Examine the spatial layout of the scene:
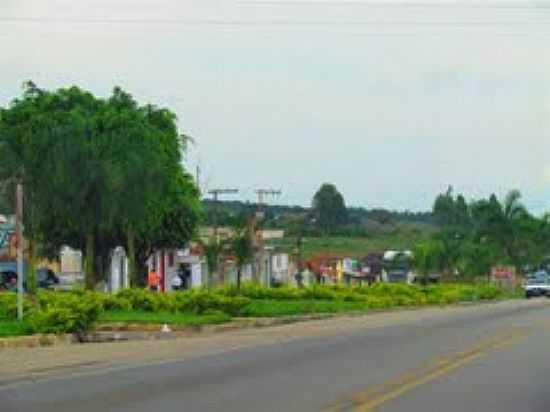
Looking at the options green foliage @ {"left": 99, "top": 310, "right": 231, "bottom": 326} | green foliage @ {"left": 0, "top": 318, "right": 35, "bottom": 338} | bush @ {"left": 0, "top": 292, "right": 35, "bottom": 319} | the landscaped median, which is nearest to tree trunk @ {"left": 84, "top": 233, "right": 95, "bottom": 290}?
the landscaped median

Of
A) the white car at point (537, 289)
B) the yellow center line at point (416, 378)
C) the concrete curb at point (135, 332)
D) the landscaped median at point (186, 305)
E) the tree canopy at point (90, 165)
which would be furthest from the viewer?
the white car at point (537, 289)

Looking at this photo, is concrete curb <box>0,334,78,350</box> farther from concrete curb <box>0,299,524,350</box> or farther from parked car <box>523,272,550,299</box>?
parked car <box>523,272,550,299</box>

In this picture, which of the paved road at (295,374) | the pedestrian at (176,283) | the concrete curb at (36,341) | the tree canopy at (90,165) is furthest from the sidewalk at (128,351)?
the pedestrian at (176,283)

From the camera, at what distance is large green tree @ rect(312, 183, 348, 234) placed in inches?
6796

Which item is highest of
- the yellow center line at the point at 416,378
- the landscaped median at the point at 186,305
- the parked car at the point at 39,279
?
Result: the parked car at the point at 39,279

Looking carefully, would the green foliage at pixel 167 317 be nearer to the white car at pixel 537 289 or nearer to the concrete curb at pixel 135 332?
the concrete curb at pixel 135 332

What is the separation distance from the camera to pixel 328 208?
175000mm

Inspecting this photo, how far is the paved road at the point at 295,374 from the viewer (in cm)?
1659

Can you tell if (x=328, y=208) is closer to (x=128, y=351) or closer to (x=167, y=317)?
(x=167, y=317)

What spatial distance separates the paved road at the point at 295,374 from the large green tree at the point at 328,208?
137 meters

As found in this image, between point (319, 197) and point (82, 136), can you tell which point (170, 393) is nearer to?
point (82, 136)

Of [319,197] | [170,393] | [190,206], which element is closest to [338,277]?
[319,197]

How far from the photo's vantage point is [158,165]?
159 ft

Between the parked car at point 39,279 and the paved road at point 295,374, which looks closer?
the paved road at point 295,374
